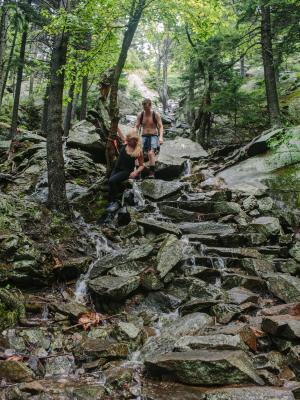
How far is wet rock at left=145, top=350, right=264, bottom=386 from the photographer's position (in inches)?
171

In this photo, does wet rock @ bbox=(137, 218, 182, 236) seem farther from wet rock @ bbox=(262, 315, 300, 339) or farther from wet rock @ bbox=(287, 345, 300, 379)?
wet rock @ bbox=(287, 345, 300, 379)

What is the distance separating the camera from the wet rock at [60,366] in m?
5.18

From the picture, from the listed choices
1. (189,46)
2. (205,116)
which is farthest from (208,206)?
(189,46)

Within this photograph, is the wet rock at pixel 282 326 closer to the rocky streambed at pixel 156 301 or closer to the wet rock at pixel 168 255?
the rocky streambed at pixel 156 301

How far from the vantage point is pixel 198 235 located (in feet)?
30.8

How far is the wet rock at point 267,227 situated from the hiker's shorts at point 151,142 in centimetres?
455

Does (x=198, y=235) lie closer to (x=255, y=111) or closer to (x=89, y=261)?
(x=89, y=261)

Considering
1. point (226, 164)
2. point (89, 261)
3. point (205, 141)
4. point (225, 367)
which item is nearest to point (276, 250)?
point (89, 261)

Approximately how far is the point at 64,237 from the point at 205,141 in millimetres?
12688

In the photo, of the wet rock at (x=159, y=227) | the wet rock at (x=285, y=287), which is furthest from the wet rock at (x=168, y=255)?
the wet rock at (x=285, y=287)

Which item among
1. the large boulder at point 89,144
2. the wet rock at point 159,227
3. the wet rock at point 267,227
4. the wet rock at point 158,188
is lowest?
the wet rock at point 159,227

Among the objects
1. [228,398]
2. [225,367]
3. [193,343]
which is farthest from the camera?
[193,343]

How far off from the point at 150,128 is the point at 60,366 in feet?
28.1

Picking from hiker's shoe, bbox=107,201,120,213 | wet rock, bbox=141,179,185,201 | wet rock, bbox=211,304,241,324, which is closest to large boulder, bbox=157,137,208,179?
wet rock, bbox=141,179,185,201
